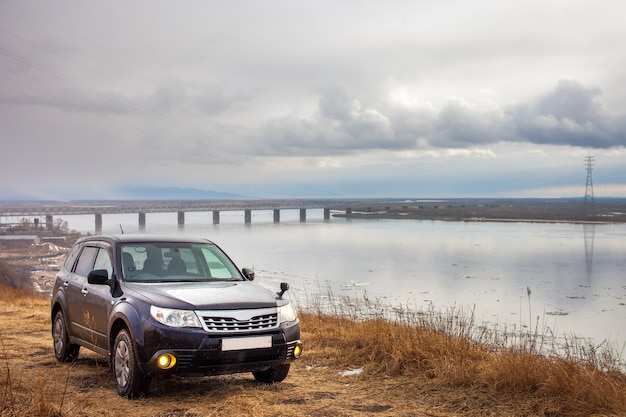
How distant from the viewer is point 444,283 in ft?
94.3

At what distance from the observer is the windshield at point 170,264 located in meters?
7.02

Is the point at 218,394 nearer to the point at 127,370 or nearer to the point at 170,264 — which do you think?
the point at 127,370

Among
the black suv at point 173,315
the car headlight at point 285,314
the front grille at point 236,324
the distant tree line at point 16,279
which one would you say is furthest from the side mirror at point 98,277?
the distant tree line at point 16,279

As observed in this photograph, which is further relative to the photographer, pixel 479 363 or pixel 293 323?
pixel 479 363

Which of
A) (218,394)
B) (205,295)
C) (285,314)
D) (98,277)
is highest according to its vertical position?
(98,277)

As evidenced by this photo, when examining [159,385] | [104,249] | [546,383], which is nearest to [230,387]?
[159,385]

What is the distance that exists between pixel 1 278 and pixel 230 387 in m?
26.0

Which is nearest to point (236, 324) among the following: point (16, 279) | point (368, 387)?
point (368, 387)

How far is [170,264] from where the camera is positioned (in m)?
7.28

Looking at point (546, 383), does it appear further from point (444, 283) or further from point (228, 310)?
point (444, 283)

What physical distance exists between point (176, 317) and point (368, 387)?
2439mm

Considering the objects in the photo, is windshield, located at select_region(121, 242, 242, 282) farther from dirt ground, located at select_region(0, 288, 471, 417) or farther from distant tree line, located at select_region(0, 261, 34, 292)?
distant tree line, located at select_region(0, 261, 34, 292)

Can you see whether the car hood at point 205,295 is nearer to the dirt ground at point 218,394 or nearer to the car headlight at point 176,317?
the car headlight at point 176,317

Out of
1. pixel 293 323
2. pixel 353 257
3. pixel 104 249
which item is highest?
pixel 104 249
